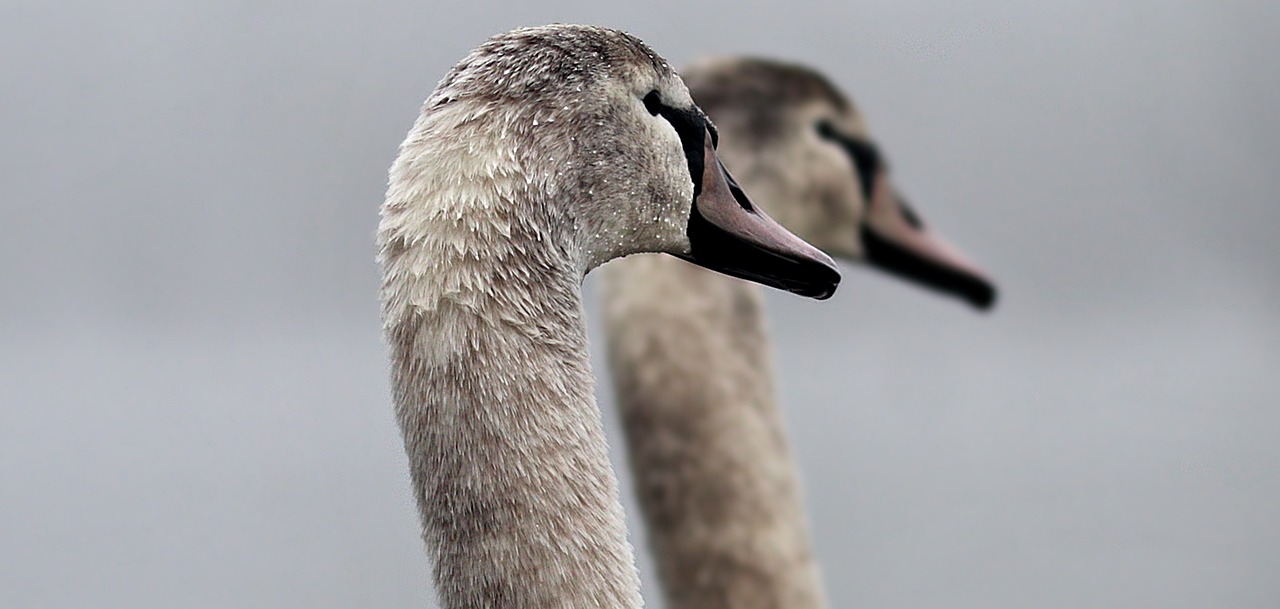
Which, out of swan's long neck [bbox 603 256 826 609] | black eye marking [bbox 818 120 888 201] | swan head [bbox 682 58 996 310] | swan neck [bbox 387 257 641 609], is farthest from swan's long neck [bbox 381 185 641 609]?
black eye marking [bbox 818 120 888 201]

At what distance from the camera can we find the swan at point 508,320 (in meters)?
0.51

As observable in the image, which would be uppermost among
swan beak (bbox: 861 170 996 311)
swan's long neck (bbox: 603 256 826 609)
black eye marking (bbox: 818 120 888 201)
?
black eye marking (bbox: 818 120 888 201)

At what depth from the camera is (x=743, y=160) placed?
1358mm

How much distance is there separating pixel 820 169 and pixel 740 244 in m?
0.83

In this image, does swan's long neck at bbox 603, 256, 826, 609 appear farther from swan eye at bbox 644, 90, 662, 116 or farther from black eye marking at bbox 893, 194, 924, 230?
swan eye at bbox 644, 90, 662, 116

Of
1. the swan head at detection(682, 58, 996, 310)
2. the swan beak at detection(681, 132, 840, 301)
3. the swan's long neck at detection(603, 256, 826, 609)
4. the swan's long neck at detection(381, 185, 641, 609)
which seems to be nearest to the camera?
the swan's long neck at detection(381, 185, 641, 609)

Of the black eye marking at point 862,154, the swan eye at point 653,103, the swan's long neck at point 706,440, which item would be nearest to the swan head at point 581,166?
the swan eye at point 653,103

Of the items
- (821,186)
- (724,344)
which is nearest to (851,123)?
(821,186)

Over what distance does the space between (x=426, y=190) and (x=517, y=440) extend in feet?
0.30

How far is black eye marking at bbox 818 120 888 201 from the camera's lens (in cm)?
144

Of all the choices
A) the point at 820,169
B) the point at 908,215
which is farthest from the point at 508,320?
the point at 908,215

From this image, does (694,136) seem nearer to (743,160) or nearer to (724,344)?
(724,344)

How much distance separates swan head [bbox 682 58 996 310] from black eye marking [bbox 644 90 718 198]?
2.31 ft

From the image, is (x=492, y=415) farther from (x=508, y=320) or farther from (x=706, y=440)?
(x=706, y=440)
